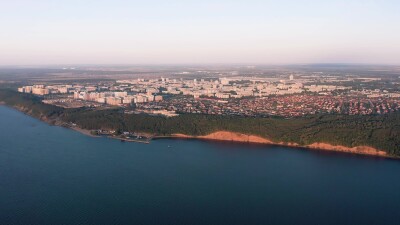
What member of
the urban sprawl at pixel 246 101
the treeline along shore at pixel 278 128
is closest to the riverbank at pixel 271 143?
the treeline along shore at pixel 278 128

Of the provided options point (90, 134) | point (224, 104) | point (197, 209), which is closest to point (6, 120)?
point (90, 134)

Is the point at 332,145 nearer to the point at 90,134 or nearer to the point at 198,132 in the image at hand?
the point at 198,132

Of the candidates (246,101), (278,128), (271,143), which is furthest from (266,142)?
(246,101)

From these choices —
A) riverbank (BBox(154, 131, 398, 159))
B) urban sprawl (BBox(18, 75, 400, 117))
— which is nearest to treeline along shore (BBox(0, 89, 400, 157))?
riverbank (BBox(154, 131, 398, 159))

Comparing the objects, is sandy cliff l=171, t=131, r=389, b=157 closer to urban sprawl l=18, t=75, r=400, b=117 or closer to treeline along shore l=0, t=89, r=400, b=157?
treeline along shore l=0, t=89, r=400, b=157

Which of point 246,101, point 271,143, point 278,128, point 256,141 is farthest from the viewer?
point 246,101

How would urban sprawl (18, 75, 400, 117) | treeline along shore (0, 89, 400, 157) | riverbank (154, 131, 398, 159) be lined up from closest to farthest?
riverbank (154, 131, 398, 159), treeline along shore (0, 89, 400, 157), urban sprawl (18, 75, 400, 117)

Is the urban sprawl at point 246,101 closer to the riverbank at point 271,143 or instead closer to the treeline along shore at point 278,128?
the treeline along shore at point 278,128

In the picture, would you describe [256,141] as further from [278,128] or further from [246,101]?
[246,101]
